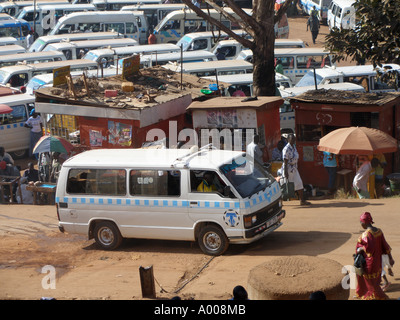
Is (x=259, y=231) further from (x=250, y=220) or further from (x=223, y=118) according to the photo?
(x=223, y=118)

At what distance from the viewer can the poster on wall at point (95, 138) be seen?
53.8 feet

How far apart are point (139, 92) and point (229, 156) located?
238 inches

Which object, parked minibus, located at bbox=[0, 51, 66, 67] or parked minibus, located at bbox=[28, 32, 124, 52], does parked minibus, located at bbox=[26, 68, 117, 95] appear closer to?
parked minibus, located at bbox=[0, 51, 66, 67]

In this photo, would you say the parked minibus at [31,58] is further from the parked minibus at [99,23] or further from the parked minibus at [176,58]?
the parked minibus at [99,23]

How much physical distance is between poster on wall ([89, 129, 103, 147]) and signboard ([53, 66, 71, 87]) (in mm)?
1795

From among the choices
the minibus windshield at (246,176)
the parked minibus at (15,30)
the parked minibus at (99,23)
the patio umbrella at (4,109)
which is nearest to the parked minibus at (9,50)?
the parked minibus at (99,23)

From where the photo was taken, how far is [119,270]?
1091 centimetres

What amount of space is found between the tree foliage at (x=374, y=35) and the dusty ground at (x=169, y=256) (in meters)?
3.17

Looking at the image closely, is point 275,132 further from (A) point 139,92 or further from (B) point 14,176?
(B) point 14,176

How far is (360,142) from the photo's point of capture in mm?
13820

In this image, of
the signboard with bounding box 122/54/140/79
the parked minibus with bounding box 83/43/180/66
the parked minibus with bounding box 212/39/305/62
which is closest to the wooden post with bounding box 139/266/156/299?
the signboard with bounding box 122/54/140/79

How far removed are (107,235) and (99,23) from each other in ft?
75.2

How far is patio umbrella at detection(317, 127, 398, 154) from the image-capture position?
13.7m
